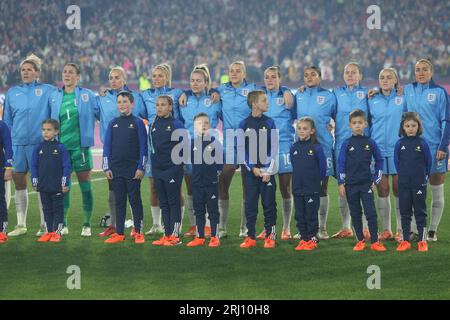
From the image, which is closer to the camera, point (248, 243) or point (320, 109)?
point (248, 243)

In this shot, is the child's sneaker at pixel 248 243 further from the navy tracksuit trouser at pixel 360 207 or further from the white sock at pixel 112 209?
the white sock at pixel 112 209

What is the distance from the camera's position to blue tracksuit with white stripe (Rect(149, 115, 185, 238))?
985 cm

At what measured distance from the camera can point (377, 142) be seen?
1005 centimetres

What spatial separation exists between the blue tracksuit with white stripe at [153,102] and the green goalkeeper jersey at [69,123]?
77 cm

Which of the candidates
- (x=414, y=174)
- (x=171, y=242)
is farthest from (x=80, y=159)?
(x=414, y=174)

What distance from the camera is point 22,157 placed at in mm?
10656

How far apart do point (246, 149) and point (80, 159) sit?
2.13 metres

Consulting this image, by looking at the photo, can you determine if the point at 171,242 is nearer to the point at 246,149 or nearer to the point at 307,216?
the point at 246,149

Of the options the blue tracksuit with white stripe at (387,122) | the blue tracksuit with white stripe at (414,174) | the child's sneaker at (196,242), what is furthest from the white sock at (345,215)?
the child's sneaker at (196,242)

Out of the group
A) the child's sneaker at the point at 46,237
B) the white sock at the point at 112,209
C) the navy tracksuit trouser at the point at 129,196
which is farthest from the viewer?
the white sock at the point at 112,209

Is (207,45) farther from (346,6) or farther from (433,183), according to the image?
(433,183)

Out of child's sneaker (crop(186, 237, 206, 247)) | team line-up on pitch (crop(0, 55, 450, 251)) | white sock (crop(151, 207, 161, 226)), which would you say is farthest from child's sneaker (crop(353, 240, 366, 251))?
white sock (crop(151, 207, 161, 226))

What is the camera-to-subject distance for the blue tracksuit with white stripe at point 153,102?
10.5 metres

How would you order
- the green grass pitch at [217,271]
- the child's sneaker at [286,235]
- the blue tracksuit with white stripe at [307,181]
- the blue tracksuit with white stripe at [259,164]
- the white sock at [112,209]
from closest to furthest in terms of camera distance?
the green grass pitch at [217,271] → the blue tracksuit with white stripe at [307,181] → the blue tracksuit with white stripe at [259,164] → the child's sneaker at [286,235] → the white sock at [112,209]
